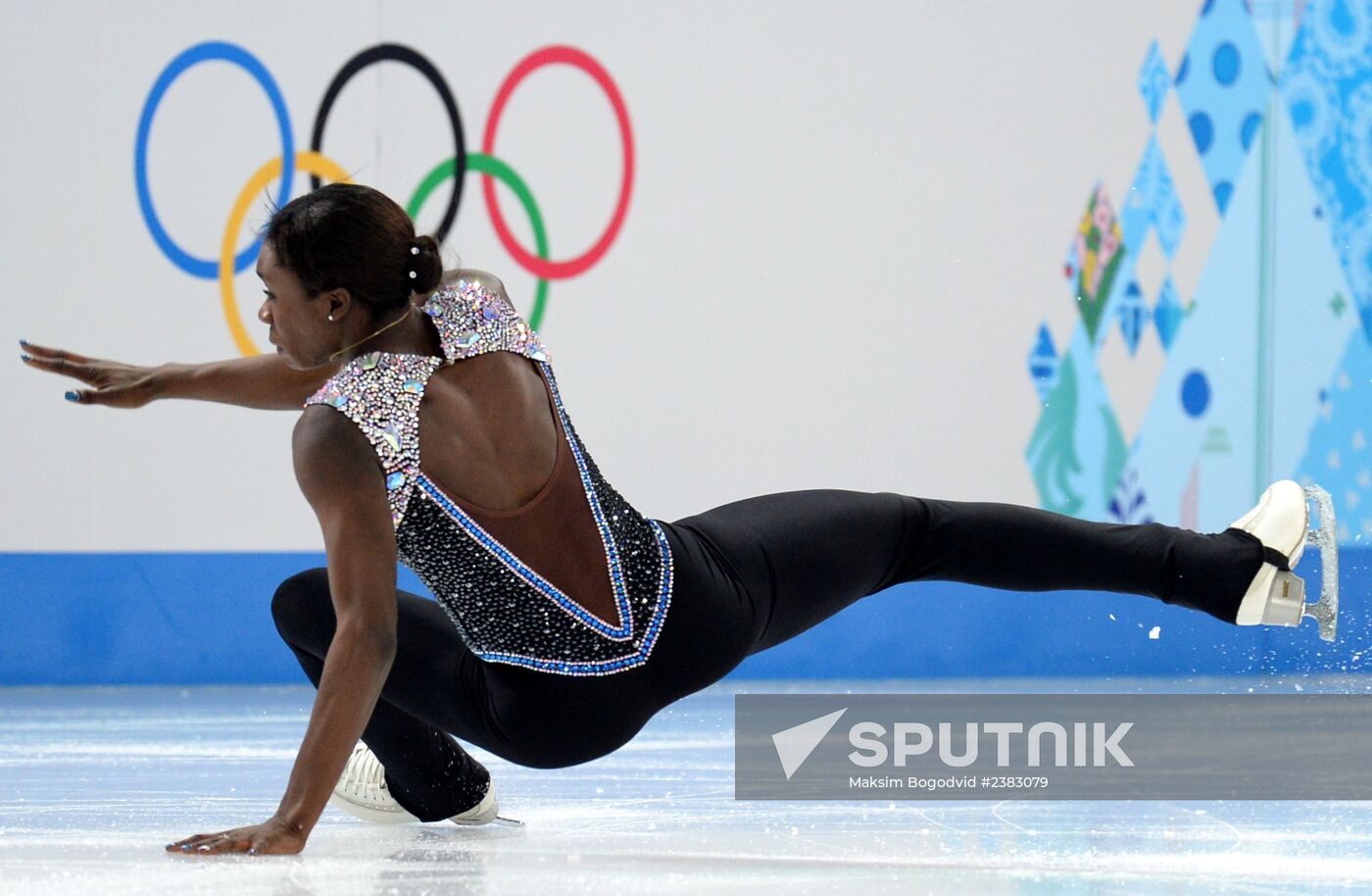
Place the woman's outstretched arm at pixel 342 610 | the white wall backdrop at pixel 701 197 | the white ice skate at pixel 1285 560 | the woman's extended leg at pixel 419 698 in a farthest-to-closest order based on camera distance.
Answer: the white wall backdrop at pixel 701 197 → the white ice skate at pixel 1285 560 → the woman's extended leg at pixel 419 698 → the woman's outstretched arm at pixel 342 610

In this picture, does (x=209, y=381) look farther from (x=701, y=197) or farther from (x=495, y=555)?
(x=701, y=197)

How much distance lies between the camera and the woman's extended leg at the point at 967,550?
7.04ft

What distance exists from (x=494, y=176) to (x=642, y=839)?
332 centimetres

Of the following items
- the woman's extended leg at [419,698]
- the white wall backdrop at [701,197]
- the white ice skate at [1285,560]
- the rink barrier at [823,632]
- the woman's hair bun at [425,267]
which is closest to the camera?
the woman's hair bun at [425,267]

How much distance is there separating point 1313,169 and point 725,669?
3.99 metres

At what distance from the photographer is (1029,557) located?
2.19 meters

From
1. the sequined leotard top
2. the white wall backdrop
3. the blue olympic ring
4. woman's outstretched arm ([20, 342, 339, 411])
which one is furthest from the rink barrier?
the sequined leotard top

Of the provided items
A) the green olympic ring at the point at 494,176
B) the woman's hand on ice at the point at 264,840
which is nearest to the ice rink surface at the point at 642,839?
the woman's hand on ice at the point at 264,840

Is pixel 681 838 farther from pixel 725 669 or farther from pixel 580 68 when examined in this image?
pixel 580 68

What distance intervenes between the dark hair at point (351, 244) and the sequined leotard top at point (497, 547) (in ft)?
0.22

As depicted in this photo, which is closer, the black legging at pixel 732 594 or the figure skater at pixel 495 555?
the figure skater at pixel 495 555

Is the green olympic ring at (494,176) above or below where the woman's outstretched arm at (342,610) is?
above

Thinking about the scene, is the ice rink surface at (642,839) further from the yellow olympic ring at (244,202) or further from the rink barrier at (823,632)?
the yellow olympic ring at (244,202)

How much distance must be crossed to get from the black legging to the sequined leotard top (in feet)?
0.10
